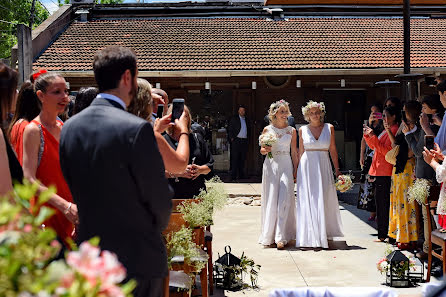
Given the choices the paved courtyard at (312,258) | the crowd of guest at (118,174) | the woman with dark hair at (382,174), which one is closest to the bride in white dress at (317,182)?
the paved courtyard at (312,258)

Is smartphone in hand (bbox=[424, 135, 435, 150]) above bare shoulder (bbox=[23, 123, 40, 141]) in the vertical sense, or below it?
below

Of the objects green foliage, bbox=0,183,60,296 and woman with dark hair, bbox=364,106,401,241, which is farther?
woman with dark hair, bbox=364,106,401,241

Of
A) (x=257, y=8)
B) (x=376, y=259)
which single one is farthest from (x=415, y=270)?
(x=257, y=8)

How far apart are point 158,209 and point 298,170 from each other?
22.4 ft

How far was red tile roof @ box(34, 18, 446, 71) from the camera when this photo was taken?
1961cm

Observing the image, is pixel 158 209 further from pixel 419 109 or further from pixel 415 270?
pixel 419 109

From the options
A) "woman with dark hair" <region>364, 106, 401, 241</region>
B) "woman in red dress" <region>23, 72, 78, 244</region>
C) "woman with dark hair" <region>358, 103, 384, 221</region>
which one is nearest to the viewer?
"woman in red dress" <region>23, 72, 78, 244</region>

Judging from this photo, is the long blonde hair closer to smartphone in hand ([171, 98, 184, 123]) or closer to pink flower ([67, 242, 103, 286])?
smartphone in hand ([171, 98, 184, 123])

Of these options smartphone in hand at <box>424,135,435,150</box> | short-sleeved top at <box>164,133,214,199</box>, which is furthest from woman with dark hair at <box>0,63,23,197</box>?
smartphone in hand at <box>424,135,435,150</box>

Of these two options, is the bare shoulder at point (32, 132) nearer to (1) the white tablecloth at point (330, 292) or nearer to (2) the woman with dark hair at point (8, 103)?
(2) the woman with dark hair at point (8, 103)

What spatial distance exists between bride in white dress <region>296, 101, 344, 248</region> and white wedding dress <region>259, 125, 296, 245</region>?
0.16 m

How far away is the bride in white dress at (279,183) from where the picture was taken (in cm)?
932

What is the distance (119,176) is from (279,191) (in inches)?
267

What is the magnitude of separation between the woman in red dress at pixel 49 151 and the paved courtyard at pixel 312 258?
3.28 meters
